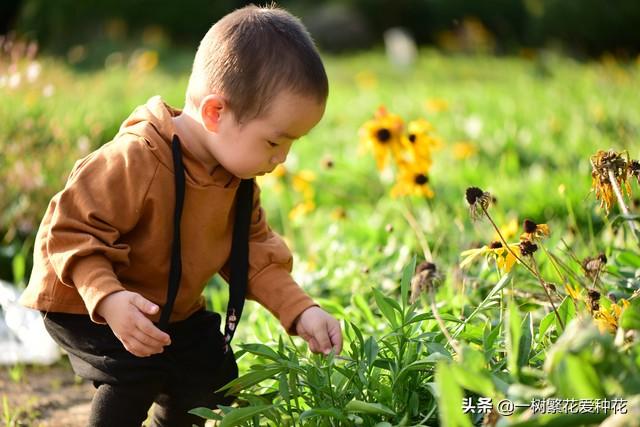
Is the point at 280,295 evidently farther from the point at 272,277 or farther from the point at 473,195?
the point at 473,195

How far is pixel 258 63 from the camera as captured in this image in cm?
193

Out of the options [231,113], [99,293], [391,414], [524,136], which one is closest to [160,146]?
[231,113]

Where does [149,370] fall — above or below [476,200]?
below

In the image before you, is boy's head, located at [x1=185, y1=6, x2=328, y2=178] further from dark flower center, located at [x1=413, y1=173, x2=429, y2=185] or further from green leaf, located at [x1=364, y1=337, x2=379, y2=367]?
dark flower center, located at [x1=413, y1=173, x2=429, y2=185]

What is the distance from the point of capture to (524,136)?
213 inches

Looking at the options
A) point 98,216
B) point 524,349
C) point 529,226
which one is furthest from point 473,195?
point 98,216

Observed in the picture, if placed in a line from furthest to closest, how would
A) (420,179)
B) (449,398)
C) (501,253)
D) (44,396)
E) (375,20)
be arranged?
1. (375,20)
2. (420,179)
3. (44,396)
4. (501,253)
5. (449,398)

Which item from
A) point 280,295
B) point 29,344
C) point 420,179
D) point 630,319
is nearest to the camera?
point 630,319

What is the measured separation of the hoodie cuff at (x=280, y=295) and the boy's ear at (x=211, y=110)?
1.45 feet

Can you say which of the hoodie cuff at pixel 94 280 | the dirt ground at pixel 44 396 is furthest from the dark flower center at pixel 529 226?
the dirt ground at pixel 44 396

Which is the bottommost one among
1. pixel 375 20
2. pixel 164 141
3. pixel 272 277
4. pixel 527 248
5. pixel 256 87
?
pixel 375 20

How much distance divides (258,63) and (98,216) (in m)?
0.48

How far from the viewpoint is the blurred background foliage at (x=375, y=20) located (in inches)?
522

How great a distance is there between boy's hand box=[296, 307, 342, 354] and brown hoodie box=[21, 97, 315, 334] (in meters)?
0.03
